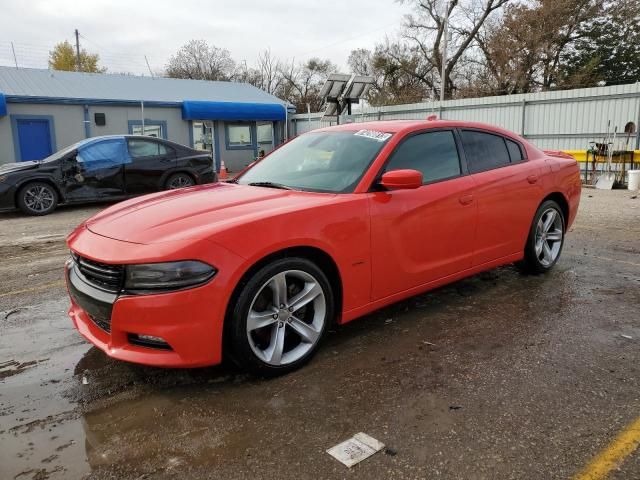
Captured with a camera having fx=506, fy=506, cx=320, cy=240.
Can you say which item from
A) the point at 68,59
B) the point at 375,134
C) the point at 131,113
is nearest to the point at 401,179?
the point at 375,134

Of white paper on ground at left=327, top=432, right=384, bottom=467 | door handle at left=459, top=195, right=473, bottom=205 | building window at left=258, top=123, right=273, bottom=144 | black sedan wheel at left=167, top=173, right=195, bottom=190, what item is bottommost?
white paper on ground at left=327, top=432, right=384, bottom=467

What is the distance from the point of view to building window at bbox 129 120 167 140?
19.5 metres

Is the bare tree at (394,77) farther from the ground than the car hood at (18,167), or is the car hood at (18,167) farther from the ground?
the bare tree at (394,77)

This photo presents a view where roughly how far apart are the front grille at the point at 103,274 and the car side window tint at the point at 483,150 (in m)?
2.86

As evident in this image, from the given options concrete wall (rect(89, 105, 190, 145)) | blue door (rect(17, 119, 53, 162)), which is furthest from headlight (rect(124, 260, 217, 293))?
concrete wall (rect(89, 105, 190, 145))

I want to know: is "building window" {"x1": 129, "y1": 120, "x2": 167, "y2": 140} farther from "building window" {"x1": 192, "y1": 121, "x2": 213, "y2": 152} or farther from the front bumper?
the front bumper

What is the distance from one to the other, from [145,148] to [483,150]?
26.7 ft

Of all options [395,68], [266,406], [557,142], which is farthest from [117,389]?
[395,68]

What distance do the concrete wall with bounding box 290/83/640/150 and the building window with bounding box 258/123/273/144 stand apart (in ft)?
27.3

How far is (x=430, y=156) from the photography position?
3977 millimetres

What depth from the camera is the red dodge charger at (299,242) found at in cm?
267

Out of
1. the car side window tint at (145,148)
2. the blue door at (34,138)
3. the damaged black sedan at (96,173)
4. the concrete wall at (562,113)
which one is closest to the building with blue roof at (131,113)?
the blue door at (34,138)

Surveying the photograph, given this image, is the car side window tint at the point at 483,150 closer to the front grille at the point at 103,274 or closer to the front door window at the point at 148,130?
the front grille at the point at 103,274

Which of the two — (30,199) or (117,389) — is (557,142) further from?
(117,389)
